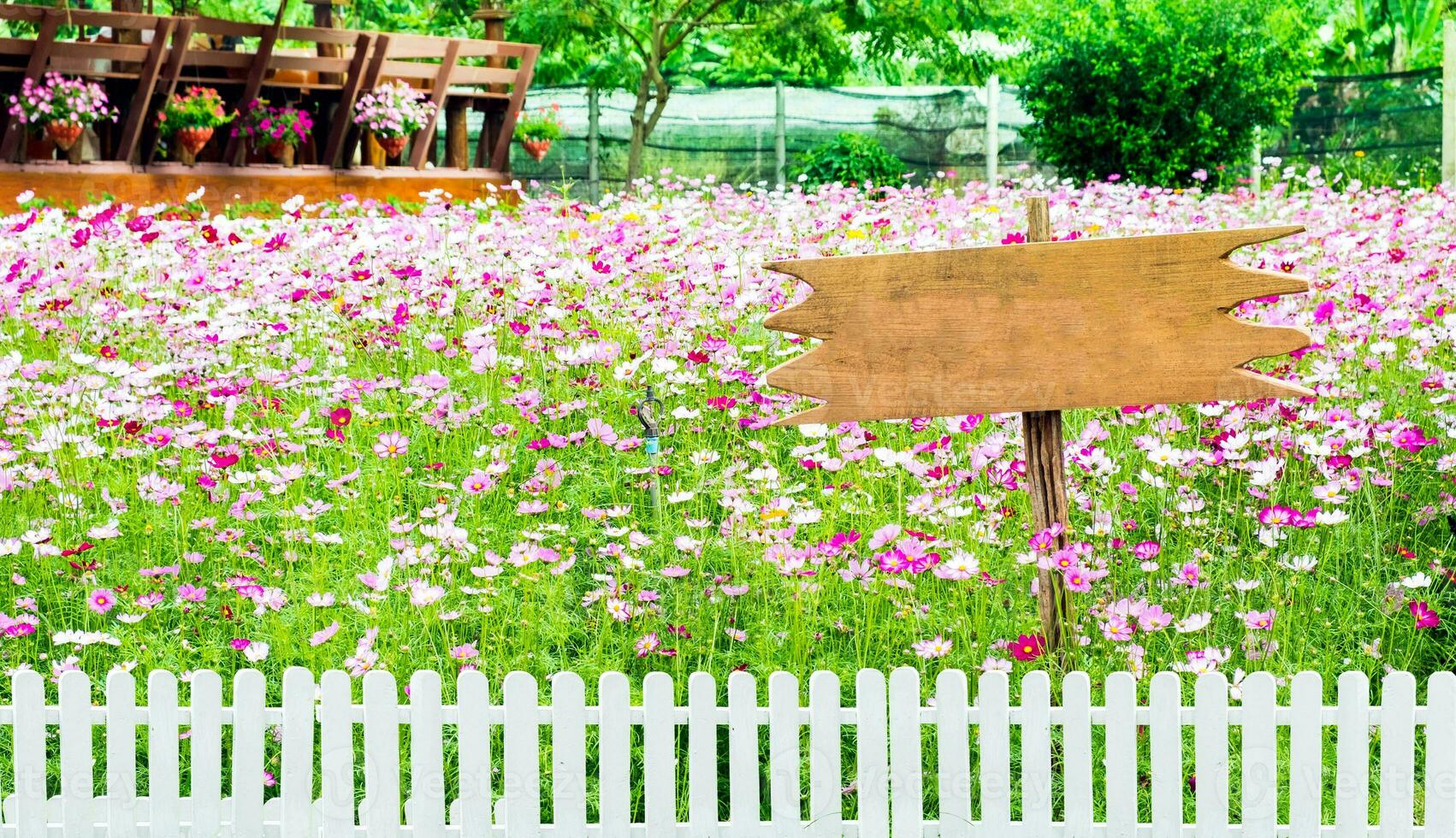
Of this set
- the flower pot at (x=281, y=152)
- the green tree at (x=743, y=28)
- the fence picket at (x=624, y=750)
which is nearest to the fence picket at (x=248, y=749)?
the fence picket at (x=624, y=750)

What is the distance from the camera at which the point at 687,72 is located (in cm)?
2961

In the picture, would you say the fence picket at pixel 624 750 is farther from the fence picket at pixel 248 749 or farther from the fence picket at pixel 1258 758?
the fence picket at pixel 1258 758

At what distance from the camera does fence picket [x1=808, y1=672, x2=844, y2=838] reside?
2.53m

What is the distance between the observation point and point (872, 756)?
2.57 m

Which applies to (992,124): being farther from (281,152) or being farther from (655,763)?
(655,763)

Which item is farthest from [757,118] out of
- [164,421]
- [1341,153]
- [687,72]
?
[164,421]

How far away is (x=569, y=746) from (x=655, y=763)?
0.15 meters

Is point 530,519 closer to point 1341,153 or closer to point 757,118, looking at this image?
point 1341,153

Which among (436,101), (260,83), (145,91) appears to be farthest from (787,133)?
(145,91)

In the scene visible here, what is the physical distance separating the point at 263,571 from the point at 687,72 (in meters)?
26.8

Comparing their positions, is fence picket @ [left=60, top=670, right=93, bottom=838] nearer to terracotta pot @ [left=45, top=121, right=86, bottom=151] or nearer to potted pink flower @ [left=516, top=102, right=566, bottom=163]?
terracotta pot @ [left=45, top=121, right=86, bottom=151]

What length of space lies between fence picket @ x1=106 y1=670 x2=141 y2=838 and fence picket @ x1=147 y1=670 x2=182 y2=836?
0.11 ft

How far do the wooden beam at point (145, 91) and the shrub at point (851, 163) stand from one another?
6.66 meters

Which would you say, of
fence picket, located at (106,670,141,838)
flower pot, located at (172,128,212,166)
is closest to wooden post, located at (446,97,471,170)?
flower pot, located at (172,128,212,166)
